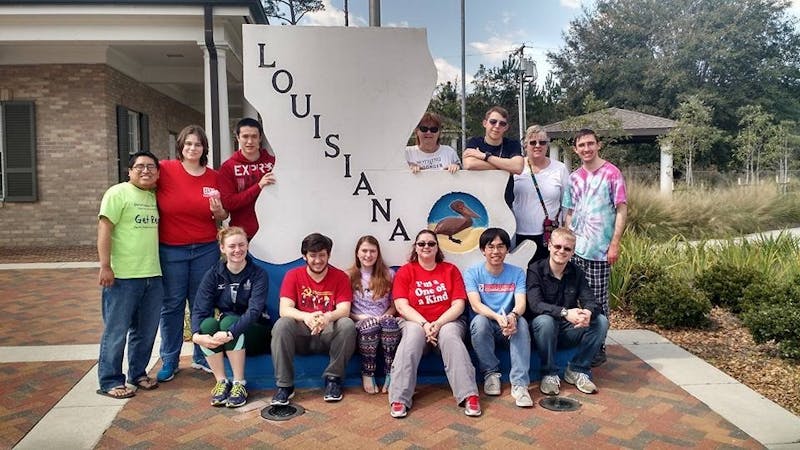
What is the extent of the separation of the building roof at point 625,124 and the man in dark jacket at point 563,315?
1645 centimetres

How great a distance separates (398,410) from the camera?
3.60 metres

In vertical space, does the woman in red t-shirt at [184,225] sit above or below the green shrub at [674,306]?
above

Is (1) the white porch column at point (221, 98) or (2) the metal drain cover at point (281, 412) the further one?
(1) the white porch column at point (221, 98)

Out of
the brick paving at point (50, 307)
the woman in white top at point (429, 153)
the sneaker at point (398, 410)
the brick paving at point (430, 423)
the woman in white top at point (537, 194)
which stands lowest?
the brick paving at point (430, 423)

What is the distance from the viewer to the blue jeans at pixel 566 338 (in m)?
3.96

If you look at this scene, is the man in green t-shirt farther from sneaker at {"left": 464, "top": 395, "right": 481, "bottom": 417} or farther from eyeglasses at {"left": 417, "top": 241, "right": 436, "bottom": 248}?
sneaker at {"left": 464, "top": 395, "right": 481, "bottom": 417}

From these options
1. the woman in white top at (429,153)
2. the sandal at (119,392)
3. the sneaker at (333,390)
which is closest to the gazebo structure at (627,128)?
the woman in white top at (429,153)

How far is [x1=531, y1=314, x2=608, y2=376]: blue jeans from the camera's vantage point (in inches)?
156

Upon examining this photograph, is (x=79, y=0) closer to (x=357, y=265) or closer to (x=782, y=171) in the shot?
(x=357, y=265)

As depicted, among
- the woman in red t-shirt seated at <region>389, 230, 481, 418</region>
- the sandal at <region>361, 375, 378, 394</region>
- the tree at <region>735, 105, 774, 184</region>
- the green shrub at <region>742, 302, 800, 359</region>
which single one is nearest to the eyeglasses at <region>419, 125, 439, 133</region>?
the woman in red t-shirt seated at <region>389, 230, 481, 418</region>

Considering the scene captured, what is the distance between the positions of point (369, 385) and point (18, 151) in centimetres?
953

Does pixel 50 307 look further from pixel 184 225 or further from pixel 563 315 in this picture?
pixel 563 315

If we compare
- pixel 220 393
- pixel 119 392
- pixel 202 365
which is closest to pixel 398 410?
pixel 220 393

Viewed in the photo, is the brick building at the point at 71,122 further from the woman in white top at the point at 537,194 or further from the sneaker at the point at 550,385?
the sneaker at the point at 550,385
